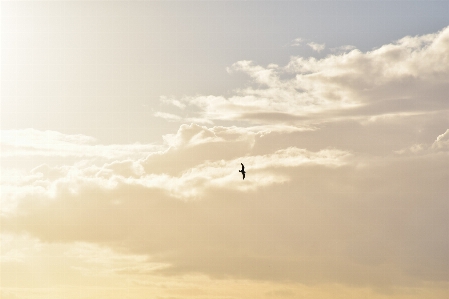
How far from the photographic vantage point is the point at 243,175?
19150cm

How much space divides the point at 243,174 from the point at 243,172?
5.70 feet

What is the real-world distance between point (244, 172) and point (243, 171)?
1693 millimetres

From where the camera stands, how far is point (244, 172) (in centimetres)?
19225

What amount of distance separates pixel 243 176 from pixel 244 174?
2799mm

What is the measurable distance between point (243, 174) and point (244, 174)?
90cm

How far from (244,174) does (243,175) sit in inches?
55.6

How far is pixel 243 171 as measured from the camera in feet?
627

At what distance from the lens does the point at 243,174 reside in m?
192

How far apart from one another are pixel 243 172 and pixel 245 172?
10.5 feet

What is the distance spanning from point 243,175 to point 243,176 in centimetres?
149

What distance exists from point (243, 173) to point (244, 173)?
1.17 m

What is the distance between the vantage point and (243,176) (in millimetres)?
190125

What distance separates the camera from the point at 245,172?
194m

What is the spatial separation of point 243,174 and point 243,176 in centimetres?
225
